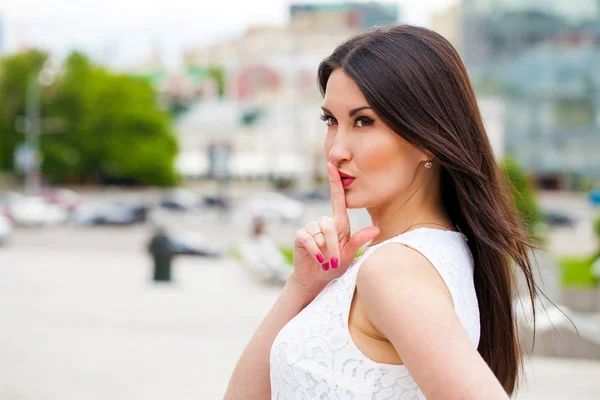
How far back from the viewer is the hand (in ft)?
4.83

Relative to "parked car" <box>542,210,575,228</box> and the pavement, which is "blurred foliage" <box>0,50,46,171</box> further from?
the pavement

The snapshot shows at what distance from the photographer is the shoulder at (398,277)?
3.94ft

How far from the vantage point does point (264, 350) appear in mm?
1558

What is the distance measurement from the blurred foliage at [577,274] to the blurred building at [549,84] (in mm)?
35227

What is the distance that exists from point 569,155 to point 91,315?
152 feet

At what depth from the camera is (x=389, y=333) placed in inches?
47.5

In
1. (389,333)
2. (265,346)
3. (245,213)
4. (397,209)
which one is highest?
(397,209)

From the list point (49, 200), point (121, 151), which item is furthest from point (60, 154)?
point (49, 200)

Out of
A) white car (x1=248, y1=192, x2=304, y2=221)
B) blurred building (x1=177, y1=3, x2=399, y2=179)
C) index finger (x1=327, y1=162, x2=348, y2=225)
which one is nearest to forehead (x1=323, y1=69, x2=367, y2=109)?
index finger (x1=327, y1=162, x2=348, y2=225)

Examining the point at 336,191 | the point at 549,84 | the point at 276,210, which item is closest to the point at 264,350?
the point at 336,191

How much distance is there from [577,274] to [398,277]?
14989 millimetres

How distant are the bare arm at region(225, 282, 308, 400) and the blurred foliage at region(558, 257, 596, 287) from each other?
11.7 m

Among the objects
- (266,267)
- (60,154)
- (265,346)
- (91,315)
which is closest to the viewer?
(265,346)

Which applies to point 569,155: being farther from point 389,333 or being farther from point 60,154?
point 389,333
